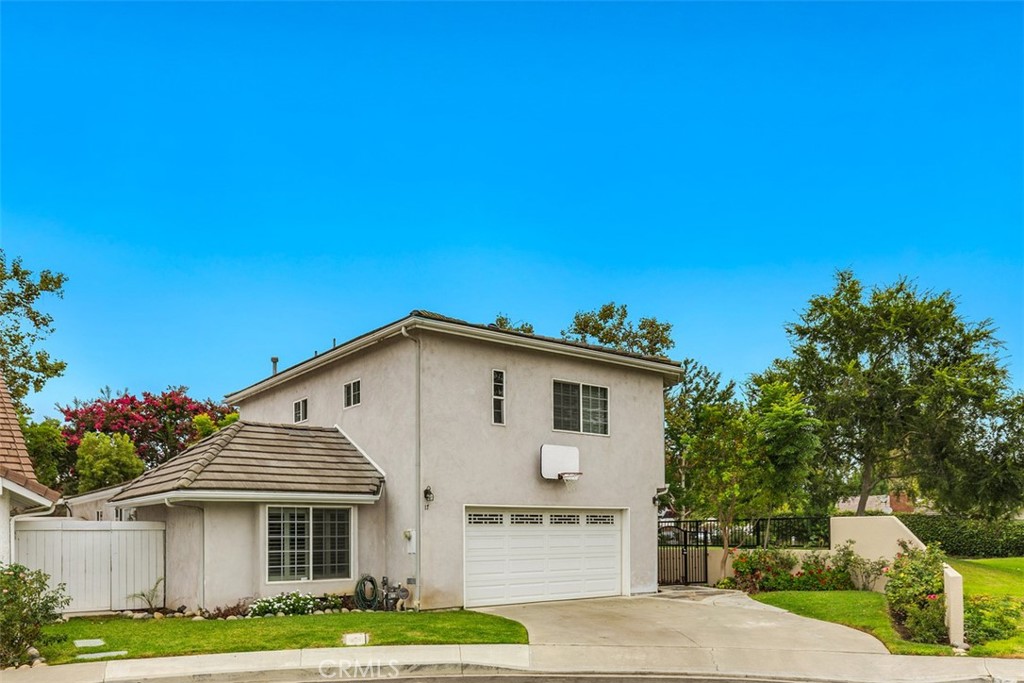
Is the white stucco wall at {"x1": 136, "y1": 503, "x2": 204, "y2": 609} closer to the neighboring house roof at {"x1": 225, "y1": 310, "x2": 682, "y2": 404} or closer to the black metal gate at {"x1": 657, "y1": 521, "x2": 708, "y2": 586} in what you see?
the neighboring house roof at {"x1": 225, "y1": 310, "x2": 682, "y2": 404}

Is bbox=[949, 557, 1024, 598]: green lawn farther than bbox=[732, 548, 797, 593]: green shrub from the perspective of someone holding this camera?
Yes

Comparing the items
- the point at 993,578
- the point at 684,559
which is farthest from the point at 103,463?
the point at 993,578

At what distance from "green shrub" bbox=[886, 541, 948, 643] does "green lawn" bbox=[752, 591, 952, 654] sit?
26 centimetres

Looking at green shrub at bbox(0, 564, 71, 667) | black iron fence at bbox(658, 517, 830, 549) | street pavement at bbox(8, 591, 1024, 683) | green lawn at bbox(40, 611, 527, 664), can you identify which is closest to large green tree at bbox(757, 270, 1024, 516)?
black iron fence at bbox(658, 517, 830, 549)

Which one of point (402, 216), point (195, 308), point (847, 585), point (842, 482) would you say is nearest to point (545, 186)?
point (402, 216)

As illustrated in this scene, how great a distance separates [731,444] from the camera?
21.4 m

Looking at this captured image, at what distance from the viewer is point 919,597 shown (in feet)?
46.5

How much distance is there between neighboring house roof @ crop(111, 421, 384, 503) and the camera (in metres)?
15.5

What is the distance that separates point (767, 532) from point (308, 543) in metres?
12.2

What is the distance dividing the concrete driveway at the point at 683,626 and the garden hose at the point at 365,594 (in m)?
2.18

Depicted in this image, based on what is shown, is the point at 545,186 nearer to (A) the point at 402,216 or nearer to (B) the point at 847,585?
(A) the point at 402,216

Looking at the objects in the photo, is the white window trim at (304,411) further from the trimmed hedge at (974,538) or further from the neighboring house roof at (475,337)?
the trimmed hedge at (974,538)

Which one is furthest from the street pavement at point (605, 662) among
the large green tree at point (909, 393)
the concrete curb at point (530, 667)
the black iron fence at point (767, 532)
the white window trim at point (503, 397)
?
the large green tree at point (909, 393)

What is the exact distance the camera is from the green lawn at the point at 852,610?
43.3ft
